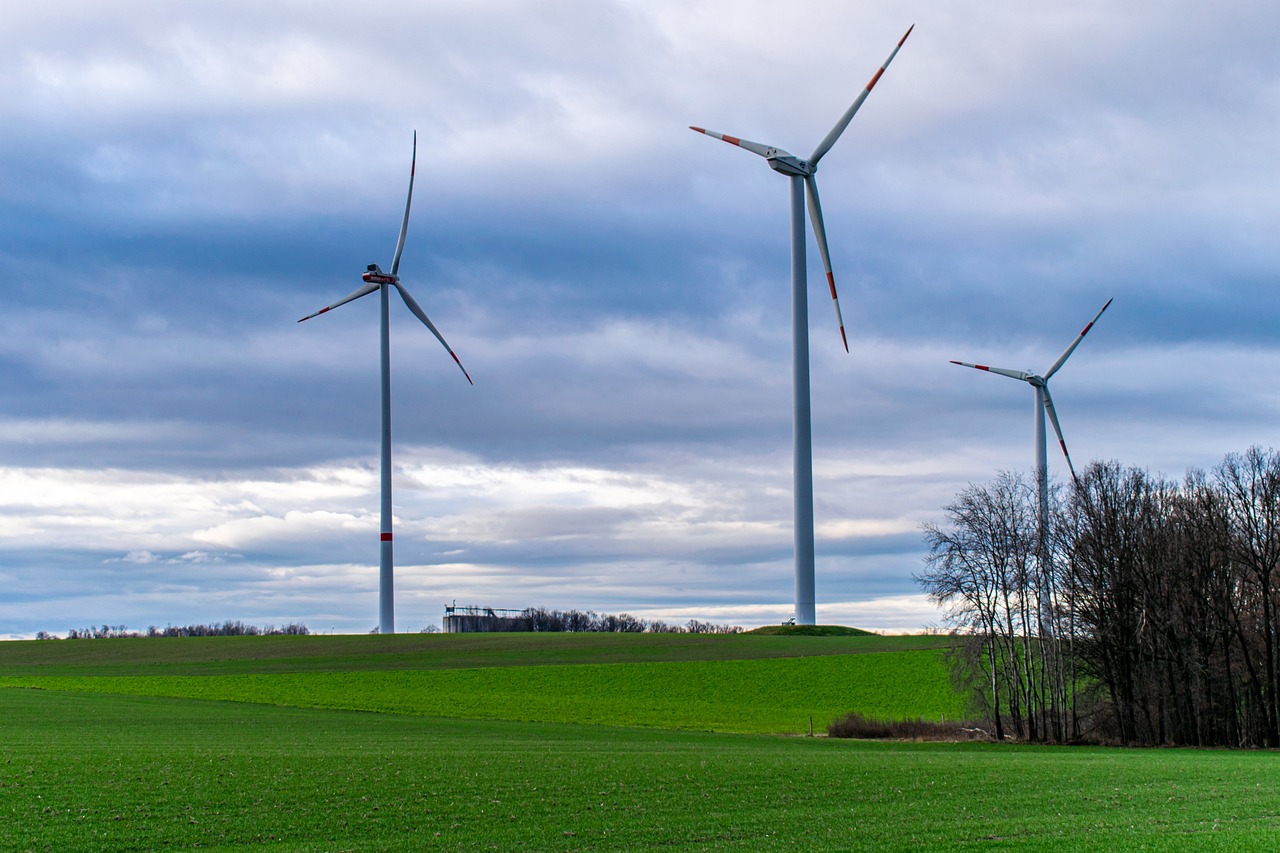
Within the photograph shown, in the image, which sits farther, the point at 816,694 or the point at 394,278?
the point at 394,278

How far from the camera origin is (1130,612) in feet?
192

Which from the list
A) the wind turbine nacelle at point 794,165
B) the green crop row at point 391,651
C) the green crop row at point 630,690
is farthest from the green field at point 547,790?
the wind turbine nacelle at point 794,165

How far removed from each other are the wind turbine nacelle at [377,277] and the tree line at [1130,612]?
62.2 m

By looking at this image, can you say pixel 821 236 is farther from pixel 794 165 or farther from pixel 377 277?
pixel 377 277

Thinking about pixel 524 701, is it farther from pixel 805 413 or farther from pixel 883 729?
pixel 805 413

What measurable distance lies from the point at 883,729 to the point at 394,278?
222ft

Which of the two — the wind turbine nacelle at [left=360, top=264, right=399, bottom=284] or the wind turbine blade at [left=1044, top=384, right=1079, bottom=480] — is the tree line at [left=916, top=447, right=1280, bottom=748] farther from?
the wind turbine nacelle at [left=360, top=264, right=399, bottom=284]

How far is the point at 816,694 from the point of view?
239ft

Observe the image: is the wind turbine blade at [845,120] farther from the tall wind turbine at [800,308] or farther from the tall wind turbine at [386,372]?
the tall wind turbine at [386,372]

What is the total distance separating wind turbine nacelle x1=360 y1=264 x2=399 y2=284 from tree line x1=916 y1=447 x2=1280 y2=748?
6218 centimetres

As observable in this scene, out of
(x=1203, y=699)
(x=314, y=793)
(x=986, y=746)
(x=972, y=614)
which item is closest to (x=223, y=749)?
(x=314, y=793)

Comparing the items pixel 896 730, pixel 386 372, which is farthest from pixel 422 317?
pixel 896 730

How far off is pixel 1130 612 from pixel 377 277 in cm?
7271

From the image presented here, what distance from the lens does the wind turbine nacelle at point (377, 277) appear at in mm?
104062
